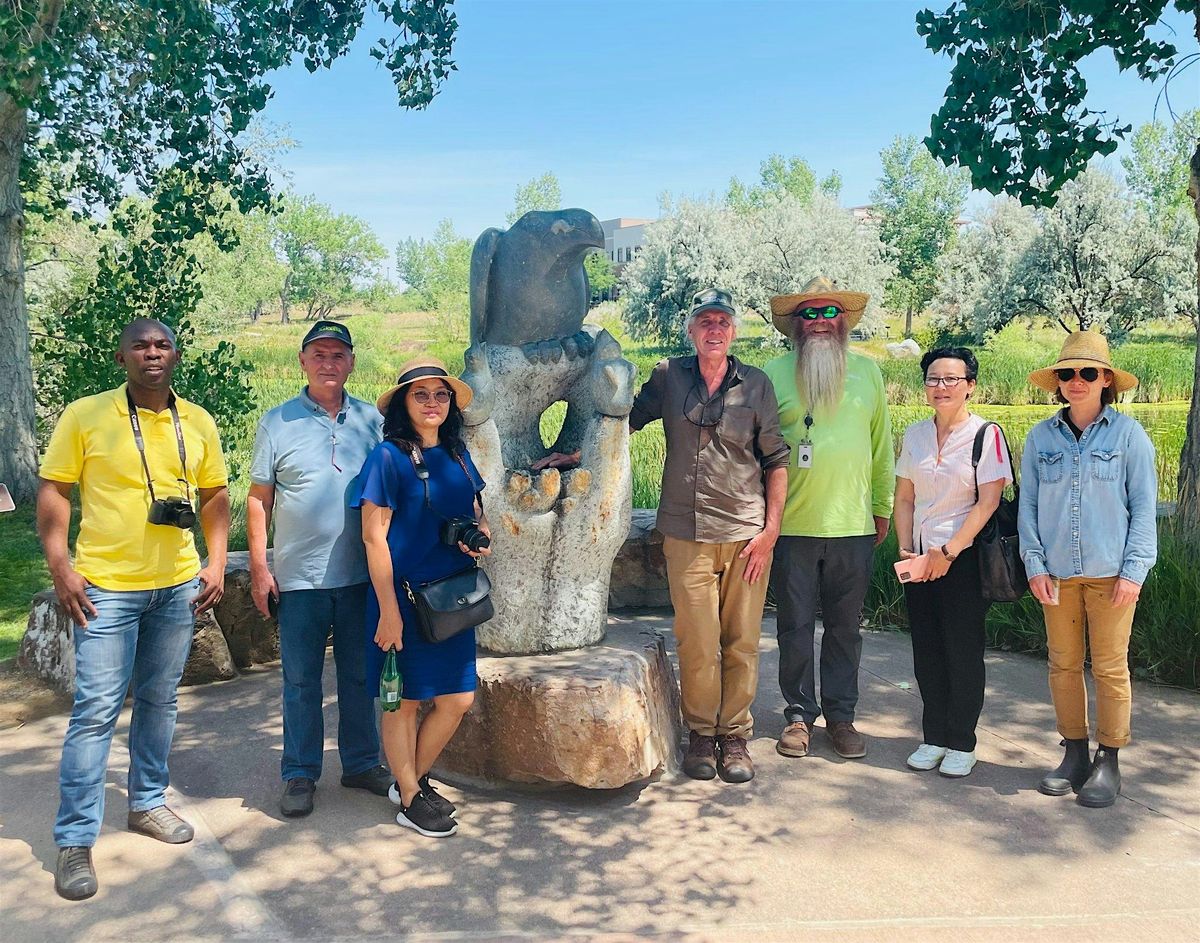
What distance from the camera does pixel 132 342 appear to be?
3156mm

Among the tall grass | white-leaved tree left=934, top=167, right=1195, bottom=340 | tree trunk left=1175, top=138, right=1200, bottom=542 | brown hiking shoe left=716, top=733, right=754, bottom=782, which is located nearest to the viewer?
brown hiking shoe left=716, top=733, right=754, bottom=782

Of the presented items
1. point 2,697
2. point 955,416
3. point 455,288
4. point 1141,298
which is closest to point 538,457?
point 955,416

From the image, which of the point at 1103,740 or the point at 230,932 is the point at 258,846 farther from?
the point at 1103,740

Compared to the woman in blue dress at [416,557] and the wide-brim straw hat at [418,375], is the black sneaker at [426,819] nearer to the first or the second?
the woman in blue dress at [416,557]

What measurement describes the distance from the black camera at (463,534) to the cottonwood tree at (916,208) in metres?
43.2

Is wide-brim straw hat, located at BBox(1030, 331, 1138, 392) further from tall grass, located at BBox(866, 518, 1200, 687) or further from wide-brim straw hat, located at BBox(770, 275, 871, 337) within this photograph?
tall grass, located at BBox(866, 518, 1200, 687)

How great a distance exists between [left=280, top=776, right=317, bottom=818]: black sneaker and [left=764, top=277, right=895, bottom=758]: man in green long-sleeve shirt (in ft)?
6.24

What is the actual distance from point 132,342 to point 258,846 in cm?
174

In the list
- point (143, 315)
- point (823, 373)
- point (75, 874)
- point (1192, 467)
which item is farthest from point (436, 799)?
point (143, 315)

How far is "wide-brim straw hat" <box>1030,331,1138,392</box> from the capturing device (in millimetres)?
3587

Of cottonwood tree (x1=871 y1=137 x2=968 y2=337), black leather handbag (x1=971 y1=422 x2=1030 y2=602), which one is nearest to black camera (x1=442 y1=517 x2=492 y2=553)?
black leather handbag (x1=971 y1=422 x2=1030 y2=602)

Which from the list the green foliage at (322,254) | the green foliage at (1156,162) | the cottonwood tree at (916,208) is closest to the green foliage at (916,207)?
the cottonwood tree at (916,208)

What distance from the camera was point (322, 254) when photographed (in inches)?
2019

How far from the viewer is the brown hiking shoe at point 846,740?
13.5 ft
